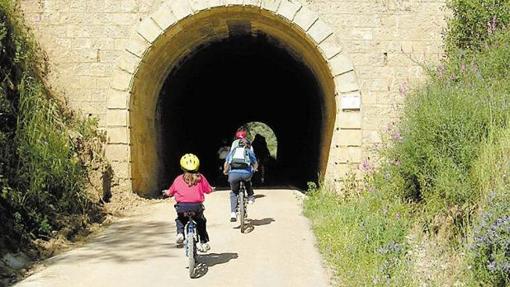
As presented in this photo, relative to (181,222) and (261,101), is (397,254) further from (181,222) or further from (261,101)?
(261,101)

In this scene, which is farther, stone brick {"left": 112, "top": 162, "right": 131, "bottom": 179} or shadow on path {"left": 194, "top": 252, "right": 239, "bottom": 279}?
stone brick {"left": 112, "top": 162, "right": 131, "bottom": 179}

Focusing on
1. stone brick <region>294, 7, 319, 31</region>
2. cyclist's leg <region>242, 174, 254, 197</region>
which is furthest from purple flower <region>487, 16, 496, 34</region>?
cyclist's leg <region>242, 174, 254, 197</region>

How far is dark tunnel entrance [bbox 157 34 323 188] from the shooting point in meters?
12.6

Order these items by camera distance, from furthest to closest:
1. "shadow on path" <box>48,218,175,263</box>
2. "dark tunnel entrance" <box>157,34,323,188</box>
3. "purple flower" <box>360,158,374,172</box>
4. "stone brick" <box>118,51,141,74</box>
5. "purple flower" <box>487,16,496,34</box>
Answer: "dark tunnel entrance" <box>157,34,323,188</box>, "stone brick" <box>118,51,141,74</box>, "purple flower" <box>360,158,374,172</box>, "purple flower" <box>487,16,496,34</box>, "shadow on path" <box>48,218,175,263</box>

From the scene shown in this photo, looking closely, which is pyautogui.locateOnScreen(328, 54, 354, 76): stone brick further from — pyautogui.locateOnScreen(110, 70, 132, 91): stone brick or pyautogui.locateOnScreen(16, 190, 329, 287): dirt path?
pyautogui.locateOnScreen(110, 70, 132, 91): stone brick

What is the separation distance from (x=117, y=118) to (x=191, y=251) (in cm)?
467

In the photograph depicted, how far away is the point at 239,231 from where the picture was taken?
787 centimetres

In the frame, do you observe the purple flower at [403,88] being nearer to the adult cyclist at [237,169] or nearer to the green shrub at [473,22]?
the green shrub at [473,22]

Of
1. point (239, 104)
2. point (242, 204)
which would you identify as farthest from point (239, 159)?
point (239, 104)

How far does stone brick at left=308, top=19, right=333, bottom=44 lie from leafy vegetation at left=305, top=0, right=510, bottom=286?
1.95 metres

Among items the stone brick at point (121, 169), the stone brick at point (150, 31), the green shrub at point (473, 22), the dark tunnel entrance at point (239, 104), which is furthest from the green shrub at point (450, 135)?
the dark tunnel entrance at point (239, 104)

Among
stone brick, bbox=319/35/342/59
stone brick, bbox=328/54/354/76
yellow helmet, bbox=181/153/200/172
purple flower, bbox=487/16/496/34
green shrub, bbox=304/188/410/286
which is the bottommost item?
green shrub, bbox=304/188/410/286

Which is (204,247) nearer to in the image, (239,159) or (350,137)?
(239,159)

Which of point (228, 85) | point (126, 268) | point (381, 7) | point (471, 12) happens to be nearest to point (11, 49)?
point (126, 268)
